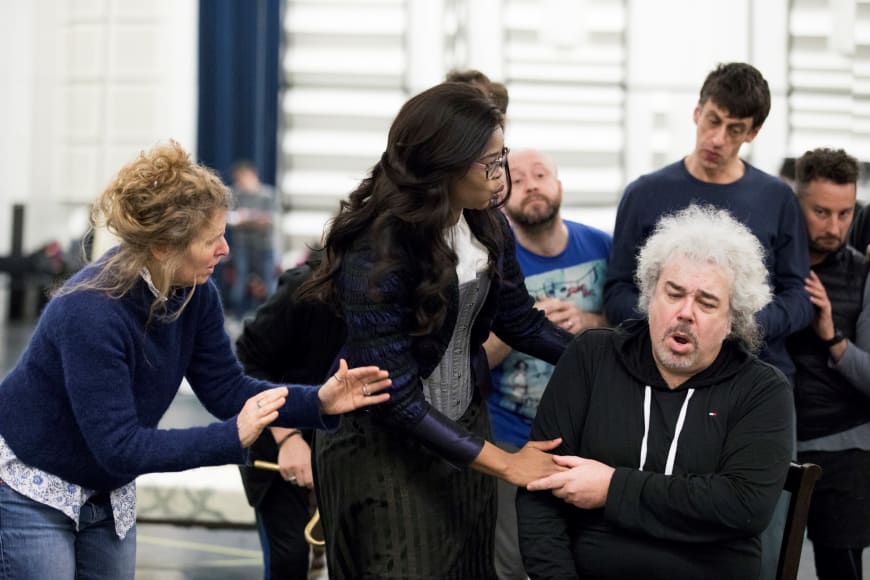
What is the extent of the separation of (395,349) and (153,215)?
18.7 inches

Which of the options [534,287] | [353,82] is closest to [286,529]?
[534,287]

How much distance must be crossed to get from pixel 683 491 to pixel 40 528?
44.7 inches

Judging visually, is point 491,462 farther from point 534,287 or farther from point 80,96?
point 80,96

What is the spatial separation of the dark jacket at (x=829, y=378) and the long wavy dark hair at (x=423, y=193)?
1.21m

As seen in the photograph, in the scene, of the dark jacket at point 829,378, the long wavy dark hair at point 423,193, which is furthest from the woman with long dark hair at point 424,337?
the dark jacket at point 829,378

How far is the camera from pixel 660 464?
2.32 meters

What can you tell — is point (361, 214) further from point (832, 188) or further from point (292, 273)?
point (832, 188)

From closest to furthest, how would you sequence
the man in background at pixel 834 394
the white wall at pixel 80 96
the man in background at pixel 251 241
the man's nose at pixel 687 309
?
the man's nose at pixel 687 309 < the man in background at pixel 834 394 < the man in background at pixel 251 241 < the white wall at pixel 80 96

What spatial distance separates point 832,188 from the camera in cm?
299

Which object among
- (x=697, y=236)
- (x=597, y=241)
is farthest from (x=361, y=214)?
(x=597, y=241)

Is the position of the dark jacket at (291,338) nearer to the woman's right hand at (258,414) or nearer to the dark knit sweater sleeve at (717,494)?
the woman's right hand at (258,414)

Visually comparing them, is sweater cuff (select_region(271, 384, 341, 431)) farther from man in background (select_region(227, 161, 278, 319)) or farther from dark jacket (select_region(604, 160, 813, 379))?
man in background (select_region(227, 161, 278, 319))

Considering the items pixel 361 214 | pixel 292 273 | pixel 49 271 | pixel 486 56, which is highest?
pixel 486 56

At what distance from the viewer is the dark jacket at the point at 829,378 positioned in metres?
3.02
